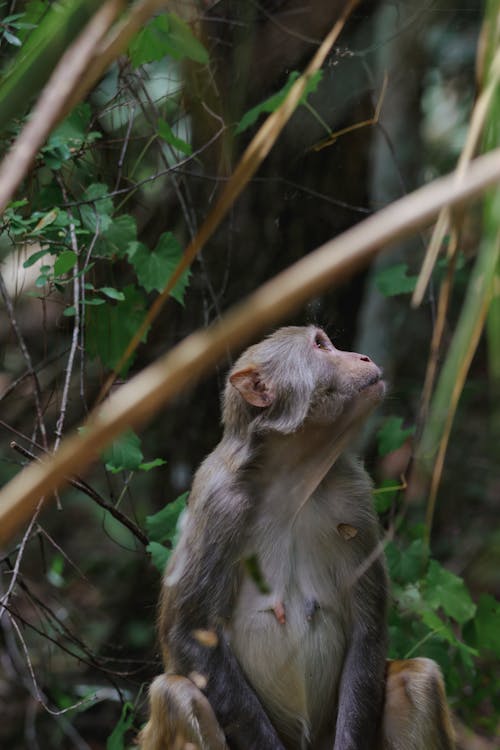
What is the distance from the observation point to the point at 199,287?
732 centimetres

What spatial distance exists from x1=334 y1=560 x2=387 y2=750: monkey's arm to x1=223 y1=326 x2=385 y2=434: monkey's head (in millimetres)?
761

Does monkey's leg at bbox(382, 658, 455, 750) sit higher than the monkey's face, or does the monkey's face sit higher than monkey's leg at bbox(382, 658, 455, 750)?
the monkey's face

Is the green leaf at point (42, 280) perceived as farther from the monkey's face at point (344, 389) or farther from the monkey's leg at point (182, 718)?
the monkey's leg at point (182, 718)

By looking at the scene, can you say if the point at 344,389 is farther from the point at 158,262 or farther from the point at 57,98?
the point at 57,98

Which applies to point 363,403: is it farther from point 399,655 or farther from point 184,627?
point 399,655

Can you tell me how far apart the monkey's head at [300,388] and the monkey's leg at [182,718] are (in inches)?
46.6

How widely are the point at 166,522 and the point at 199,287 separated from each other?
93.6 inches

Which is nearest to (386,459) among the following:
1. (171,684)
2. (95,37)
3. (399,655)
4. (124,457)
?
(399,655)

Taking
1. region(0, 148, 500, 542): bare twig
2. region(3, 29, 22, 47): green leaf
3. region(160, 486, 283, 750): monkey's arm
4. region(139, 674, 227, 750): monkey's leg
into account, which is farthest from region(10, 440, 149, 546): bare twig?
region(0, 148, 500, 542): bare twig

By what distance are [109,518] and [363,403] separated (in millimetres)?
4517

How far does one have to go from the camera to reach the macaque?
14.8ft

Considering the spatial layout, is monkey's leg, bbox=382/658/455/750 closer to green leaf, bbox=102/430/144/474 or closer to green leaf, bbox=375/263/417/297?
green leaf, bbox=102/430/144/474

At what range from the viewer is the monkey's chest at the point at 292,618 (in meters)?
4.57

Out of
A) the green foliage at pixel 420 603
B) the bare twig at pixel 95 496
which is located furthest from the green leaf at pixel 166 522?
the green foliage at pixel 420 603
